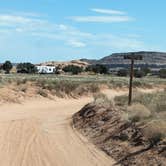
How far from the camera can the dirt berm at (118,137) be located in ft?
55.0

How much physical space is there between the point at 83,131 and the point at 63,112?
42.2 ft

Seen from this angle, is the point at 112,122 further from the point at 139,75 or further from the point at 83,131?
the point at 139,75

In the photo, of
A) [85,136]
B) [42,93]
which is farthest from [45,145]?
[42,93]

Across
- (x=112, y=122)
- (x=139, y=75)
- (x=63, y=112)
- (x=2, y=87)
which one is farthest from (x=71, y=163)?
(x=139, y=75)

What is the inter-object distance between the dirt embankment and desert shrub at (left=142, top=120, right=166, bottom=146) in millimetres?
163

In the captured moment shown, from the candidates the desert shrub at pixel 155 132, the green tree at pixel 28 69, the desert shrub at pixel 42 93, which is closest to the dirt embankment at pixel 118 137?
the desert shrub at pixel 155 132

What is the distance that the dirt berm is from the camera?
16766 mm

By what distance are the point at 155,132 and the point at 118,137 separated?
267cm

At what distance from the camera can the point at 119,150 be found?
18641 mm

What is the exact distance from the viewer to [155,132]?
18.4 m

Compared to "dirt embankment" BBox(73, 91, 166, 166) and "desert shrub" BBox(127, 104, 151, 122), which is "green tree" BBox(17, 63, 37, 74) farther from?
"desert shrub" BBox(127, 104, 151, 122)

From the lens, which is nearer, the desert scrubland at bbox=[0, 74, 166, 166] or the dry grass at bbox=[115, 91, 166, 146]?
the desert scrubland at bbox=[0, 74, 166, 166]

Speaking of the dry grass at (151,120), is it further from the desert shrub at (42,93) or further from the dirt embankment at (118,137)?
the desert shrub at (42,93)

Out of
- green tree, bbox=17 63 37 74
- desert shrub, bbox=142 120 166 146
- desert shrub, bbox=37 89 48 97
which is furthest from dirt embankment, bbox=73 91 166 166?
green tree, bbox=17 63 37 74
